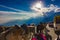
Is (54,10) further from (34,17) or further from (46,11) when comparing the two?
(34,17)

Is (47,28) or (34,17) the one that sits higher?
(34,17)

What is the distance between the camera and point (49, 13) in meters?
2.07

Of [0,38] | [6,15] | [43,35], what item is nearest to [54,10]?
[43,35]

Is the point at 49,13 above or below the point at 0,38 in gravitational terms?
above

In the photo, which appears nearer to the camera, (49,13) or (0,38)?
(0,38)

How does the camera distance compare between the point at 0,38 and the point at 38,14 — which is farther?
the point at 38,14

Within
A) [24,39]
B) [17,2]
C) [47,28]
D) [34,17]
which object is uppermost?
[17,2]

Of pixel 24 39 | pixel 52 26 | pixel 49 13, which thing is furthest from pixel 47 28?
pixel 24 39

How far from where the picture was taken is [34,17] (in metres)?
2.04

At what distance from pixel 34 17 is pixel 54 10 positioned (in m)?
0.29

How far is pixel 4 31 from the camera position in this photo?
195 centimetres

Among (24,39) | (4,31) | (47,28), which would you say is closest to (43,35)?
(47,28)

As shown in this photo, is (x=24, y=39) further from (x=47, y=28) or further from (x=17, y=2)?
(x=17, y=2)

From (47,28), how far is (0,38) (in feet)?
2.02
